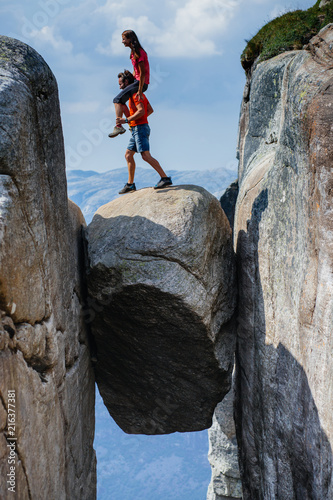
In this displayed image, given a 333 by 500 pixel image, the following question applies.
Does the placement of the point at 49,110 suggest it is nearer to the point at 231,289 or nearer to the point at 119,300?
the point at 119,300

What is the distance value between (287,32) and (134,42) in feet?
16.5

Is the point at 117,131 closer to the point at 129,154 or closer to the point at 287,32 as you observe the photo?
the point at 129,154

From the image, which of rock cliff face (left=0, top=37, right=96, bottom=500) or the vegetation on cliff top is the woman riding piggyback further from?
the vegetation on cliff top

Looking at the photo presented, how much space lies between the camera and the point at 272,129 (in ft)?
36.8

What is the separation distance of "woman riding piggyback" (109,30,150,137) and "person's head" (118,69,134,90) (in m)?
0.13

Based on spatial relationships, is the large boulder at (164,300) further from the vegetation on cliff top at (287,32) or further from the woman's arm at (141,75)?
the vegetation on cliff top at (287,32)

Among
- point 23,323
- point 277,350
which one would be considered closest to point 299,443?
point 277,350

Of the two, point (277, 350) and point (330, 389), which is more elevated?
point (277, 350)

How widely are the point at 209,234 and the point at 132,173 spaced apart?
2940mm

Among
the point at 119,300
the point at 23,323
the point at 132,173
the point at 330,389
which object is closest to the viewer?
the point at 23,323

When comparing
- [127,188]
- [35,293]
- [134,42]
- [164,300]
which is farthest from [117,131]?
[35,293]

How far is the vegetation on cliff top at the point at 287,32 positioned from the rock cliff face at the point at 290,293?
39.6 inches

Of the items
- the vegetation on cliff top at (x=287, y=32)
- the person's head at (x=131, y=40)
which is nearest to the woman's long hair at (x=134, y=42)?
the person's head at (x=131, y=40)

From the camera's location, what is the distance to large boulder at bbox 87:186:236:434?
8438 mm
